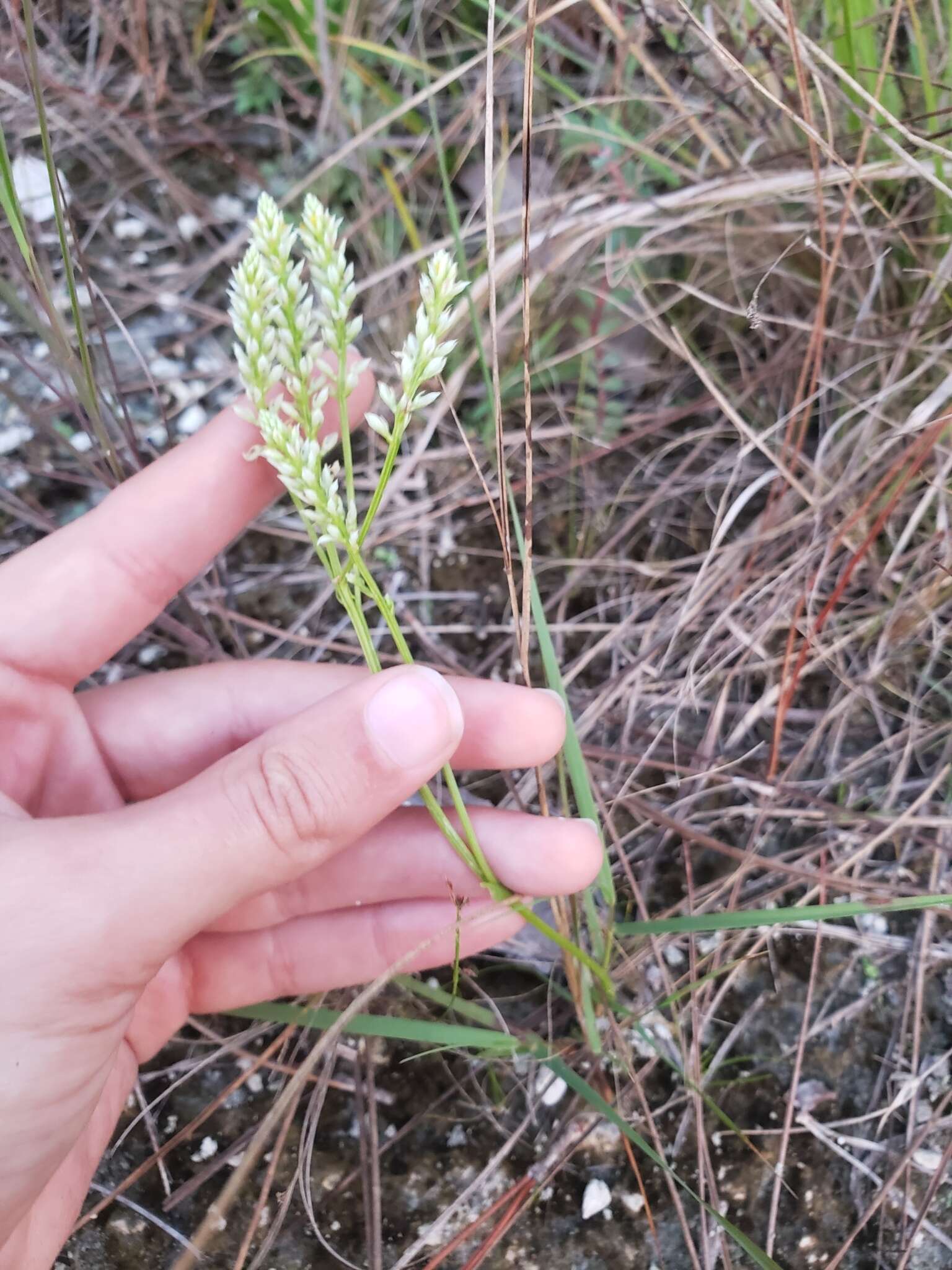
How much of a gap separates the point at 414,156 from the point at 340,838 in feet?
4.57

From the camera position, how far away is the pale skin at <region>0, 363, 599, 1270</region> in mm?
927

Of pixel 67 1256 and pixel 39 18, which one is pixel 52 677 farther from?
pixel 39 18

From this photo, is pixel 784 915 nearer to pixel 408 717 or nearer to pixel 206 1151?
pixel 408 717

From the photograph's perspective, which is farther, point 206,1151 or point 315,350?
point 206,1151

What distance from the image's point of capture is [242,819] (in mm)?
953

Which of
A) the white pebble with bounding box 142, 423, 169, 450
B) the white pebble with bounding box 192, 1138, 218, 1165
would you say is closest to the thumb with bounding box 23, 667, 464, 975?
the white pebble with bounding box 192, 1138, 218, 1165

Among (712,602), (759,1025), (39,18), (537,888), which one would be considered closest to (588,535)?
(712,602)

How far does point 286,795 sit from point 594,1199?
0.74 meters

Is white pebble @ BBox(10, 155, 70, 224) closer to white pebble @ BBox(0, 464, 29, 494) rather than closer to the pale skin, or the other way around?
white pebble @ BBox(0, 464, 29, 494)

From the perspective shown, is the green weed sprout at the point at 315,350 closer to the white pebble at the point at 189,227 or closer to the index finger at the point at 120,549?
the index finger at the point at 120,549

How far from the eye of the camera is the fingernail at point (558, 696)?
3.74 feet

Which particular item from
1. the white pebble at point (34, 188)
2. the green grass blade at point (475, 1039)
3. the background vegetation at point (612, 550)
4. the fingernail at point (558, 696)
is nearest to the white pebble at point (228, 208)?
the background vegetation at point (612, 550)

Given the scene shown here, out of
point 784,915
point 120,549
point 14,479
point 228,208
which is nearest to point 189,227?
point 228,208

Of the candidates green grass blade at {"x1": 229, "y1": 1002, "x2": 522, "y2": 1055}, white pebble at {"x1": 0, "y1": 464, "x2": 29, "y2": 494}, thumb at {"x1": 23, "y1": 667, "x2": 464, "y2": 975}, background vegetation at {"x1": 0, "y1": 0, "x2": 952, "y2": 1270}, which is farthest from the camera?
white pebble at {"x1": 0, "y1": 464, "x2": 29, "y2": 494}
